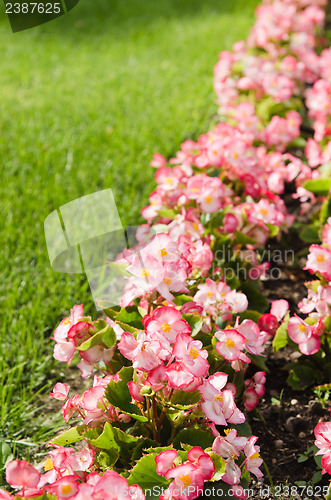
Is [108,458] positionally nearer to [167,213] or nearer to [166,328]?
[166,328]

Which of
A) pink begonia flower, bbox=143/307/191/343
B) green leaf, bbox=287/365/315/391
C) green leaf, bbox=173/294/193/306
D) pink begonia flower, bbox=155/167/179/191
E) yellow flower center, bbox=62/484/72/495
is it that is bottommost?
green leaf, bbox=287/365/315/391

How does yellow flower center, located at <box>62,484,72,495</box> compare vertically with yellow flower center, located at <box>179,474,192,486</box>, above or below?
below

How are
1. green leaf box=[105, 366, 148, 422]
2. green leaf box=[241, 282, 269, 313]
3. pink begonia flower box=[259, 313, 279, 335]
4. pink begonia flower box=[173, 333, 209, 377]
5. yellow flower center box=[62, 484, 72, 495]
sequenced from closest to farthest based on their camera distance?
yellow flower center box=[62, 484, 72, 495] < pink begonia flower box=[173, 333, 209, 377] < green leaf box=[105, 366, 148, 422] < pink begonia flower box=[259, 313, 279, 335] < green leaf box=[241, 282, 269, 313]

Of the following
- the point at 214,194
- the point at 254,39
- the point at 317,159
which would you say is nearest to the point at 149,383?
the point at 214,194

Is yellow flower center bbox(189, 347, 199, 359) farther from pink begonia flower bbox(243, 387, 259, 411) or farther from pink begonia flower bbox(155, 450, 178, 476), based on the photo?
pink begonia flower bbox(243, 387, 259, 411)

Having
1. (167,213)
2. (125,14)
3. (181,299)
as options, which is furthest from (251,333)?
(125,14)

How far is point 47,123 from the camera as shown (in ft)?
11.5

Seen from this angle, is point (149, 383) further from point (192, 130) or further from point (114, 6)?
point (114, 6)

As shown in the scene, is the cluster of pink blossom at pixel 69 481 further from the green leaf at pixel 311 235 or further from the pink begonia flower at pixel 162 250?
the green leaf at pixel 311 235

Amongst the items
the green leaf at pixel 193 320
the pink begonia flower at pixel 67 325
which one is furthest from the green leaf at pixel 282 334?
the pink begonia flower at pixel 67 325

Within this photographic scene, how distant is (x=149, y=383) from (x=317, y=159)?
5.35 ft

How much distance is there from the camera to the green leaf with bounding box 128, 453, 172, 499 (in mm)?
1116

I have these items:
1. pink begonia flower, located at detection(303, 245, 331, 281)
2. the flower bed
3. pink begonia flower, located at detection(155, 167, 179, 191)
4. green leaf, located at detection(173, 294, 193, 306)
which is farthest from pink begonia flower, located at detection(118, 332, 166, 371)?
pink begonia flower, located at detection(155, 167, 179, 191)

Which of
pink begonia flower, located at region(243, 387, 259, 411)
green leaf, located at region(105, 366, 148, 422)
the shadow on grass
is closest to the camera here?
green leaf, located at region(105, 366, 148, 422)
